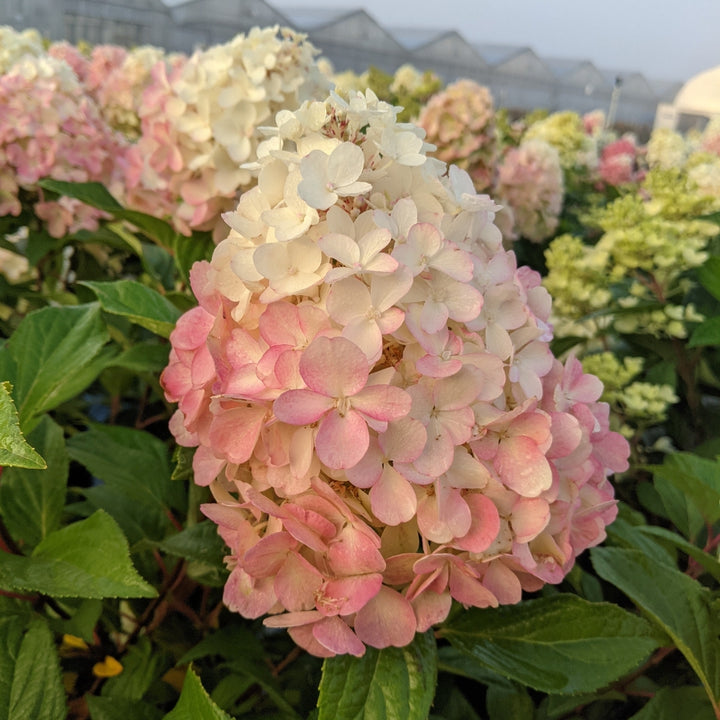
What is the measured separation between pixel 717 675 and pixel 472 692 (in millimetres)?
307

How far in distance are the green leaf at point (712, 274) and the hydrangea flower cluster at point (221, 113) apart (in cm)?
56

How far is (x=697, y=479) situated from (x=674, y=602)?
11 cm

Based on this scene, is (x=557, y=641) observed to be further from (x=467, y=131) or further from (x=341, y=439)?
(x=467, y=131)

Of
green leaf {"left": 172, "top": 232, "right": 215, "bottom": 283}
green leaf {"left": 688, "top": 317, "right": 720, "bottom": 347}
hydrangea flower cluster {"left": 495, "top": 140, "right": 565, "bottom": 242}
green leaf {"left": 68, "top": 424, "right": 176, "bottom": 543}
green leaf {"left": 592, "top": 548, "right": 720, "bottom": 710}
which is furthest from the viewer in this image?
hydrangea flower cluster {"left": 495, "top": 140, "right": 565, "bottom": 242}

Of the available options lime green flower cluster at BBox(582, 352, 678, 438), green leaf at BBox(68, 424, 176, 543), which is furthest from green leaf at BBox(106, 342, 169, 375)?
lime green flower cluster at BBox(582, 352, 678, 438)

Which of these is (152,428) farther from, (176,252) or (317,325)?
(317,325)

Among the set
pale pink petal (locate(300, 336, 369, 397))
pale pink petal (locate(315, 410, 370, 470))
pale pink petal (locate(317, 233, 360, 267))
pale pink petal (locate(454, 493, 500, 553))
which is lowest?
pale pink petal (locate(454, 493, 500, 553))

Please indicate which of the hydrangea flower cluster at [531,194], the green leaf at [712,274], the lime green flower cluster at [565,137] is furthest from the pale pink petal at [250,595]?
the lime green flower cluster at [565,137]

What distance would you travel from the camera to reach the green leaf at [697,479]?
0.56 meters

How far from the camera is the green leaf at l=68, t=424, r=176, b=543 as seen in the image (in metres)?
0.62

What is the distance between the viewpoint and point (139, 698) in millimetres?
572

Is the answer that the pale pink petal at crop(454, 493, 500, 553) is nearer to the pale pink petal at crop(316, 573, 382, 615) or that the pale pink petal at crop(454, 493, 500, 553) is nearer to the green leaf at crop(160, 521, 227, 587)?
the pale pink petal at crop(316, 573, 382, 615)

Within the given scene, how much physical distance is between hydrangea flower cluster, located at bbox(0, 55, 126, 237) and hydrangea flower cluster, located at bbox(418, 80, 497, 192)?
2.37ft

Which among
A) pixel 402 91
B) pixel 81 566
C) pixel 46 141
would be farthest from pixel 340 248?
pixel 402 91
